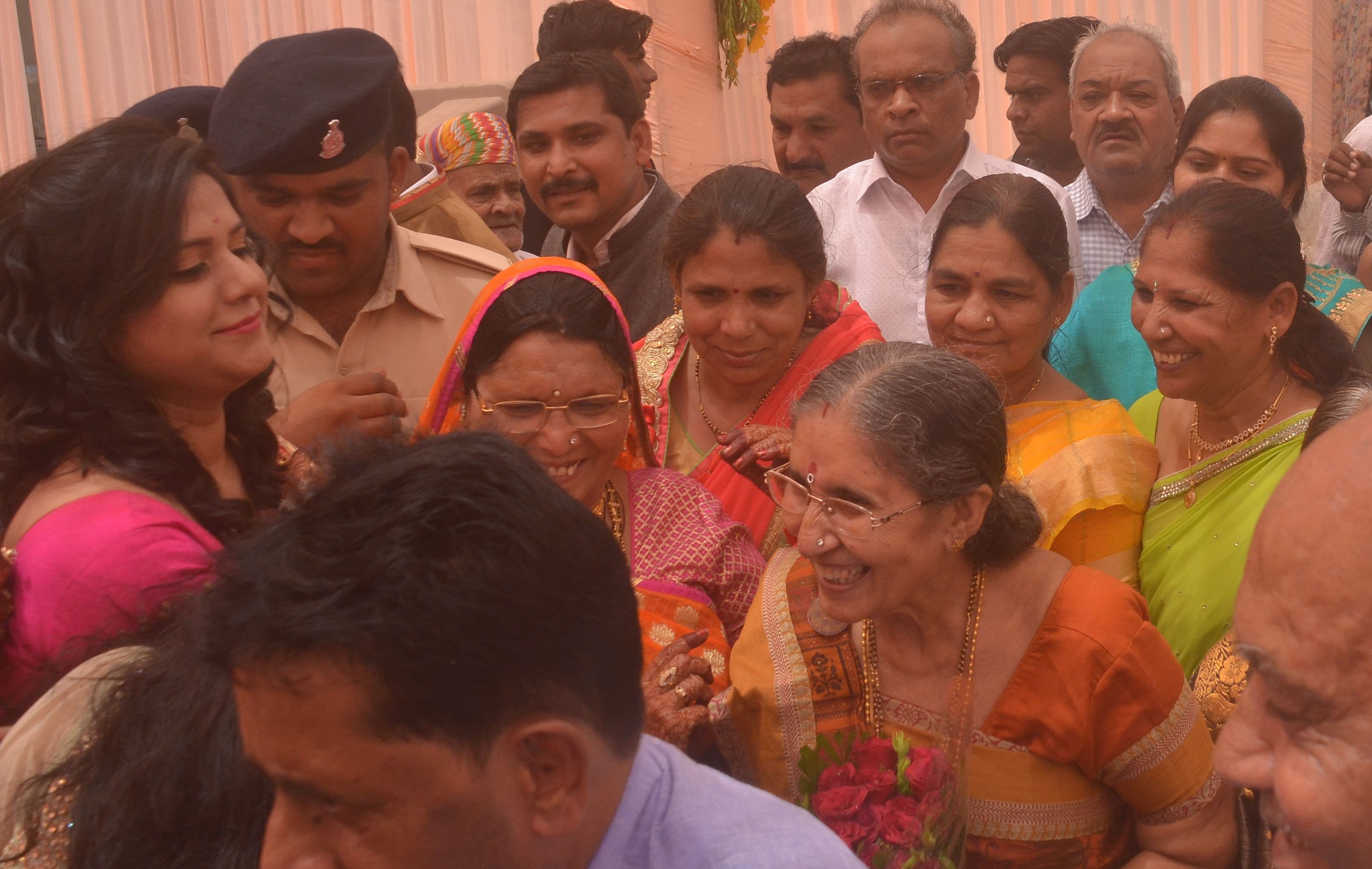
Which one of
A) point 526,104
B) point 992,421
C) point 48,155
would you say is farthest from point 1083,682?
point 526,104

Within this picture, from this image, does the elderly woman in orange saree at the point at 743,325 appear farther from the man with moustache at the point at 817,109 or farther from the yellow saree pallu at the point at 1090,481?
the man with moustache at the point at 817,109

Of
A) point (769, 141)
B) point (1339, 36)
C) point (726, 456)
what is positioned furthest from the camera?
point (769, 141)

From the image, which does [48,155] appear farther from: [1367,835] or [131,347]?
[1367,835]

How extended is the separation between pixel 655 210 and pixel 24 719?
2911 millimetres

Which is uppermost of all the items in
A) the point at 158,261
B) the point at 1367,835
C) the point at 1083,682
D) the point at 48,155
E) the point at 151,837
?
the point at 48,155

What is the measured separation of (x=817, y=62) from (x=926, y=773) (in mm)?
3618

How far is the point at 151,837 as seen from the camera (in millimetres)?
1437

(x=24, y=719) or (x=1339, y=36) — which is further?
(x=1339, y=36)

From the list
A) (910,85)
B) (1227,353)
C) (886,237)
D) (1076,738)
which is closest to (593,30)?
(910,85)

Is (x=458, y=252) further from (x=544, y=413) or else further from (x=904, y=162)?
(x=904, y=162)

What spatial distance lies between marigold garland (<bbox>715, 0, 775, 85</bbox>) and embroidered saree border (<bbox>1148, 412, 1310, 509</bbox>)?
17.0 feet

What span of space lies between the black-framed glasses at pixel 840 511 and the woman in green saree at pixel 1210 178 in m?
1.51

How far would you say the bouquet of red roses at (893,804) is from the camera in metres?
1.90

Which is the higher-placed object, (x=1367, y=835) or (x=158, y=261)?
(x=158, y=261)
